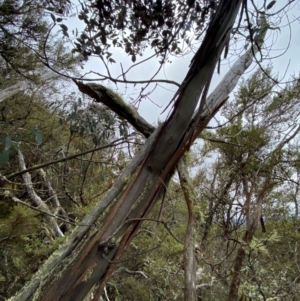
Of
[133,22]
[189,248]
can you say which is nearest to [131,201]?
[189,248]

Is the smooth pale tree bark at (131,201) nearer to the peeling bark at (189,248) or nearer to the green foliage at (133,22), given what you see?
the peeling bark at (189,248)

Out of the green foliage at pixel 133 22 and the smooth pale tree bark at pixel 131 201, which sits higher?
the green foliage at pixel 133 22

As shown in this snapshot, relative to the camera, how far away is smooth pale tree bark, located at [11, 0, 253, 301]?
0.57 meters

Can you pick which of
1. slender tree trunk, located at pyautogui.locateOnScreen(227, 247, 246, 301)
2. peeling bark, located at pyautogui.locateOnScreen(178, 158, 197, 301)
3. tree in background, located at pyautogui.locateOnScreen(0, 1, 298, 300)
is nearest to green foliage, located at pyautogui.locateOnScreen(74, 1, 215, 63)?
tree in background, located at pyautogui.locateOnScreen(0, 1, 298, 300)

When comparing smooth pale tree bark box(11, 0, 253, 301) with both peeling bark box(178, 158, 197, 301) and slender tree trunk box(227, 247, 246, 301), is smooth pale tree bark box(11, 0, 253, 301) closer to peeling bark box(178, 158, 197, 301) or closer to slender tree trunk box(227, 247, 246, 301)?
peeling bark box(178, 158, 197, 301)

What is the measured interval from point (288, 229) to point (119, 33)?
237cm

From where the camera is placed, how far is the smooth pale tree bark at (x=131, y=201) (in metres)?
0.57

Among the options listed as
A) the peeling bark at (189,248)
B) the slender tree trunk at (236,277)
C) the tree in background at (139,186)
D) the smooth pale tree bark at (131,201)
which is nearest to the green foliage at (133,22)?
the tree in background at (139,186)

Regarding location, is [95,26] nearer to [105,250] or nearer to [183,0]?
[183,0]

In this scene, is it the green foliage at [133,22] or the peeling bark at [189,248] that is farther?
the green foliage at [133,22]

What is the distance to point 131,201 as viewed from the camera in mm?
628

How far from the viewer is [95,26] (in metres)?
0.91

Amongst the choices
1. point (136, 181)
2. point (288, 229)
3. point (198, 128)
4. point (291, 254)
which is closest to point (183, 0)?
point (198, 128)

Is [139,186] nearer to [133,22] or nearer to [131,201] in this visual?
[131,201]
